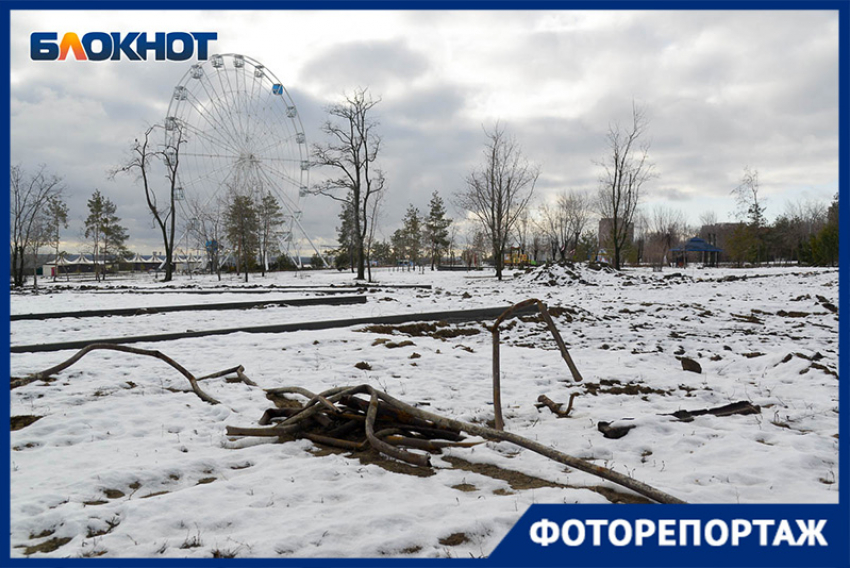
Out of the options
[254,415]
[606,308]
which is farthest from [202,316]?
[606,308]

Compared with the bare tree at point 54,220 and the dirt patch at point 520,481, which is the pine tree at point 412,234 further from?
the dirt patch at point 520,481

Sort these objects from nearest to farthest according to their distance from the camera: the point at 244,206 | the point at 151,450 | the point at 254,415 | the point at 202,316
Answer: the point at 151,450
the point at 254,415
the point at 202,316
the point at 244,206

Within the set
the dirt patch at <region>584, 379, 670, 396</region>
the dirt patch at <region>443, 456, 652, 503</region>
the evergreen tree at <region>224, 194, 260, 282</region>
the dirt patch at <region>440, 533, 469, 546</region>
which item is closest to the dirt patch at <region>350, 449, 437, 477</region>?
the dirt patch at <region>443, 456, 652, 503</region>

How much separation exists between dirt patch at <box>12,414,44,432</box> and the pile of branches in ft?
5.93

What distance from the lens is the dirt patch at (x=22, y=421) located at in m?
4.38

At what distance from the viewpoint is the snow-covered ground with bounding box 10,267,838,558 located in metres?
2.73

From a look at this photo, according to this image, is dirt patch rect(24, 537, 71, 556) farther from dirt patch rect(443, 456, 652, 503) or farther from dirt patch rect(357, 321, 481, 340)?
dirt patch rect(357, 321, 481, 340)

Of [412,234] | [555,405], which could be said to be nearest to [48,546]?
[555,405]

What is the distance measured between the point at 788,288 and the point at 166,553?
66.7ft

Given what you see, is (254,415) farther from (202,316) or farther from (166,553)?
(202,316)

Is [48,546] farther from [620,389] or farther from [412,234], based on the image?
[412,234]

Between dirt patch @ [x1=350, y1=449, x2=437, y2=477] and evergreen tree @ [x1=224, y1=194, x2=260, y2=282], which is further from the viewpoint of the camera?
evergreen tree @ [x1=224, y1=194, x2=260, y2=282]

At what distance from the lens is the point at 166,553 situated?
2.49m

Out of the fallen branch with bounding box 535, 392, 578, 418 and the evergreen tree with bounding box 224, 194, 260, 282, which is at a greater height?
the evergreen tree with bounding box 224, 194, 260, 282
